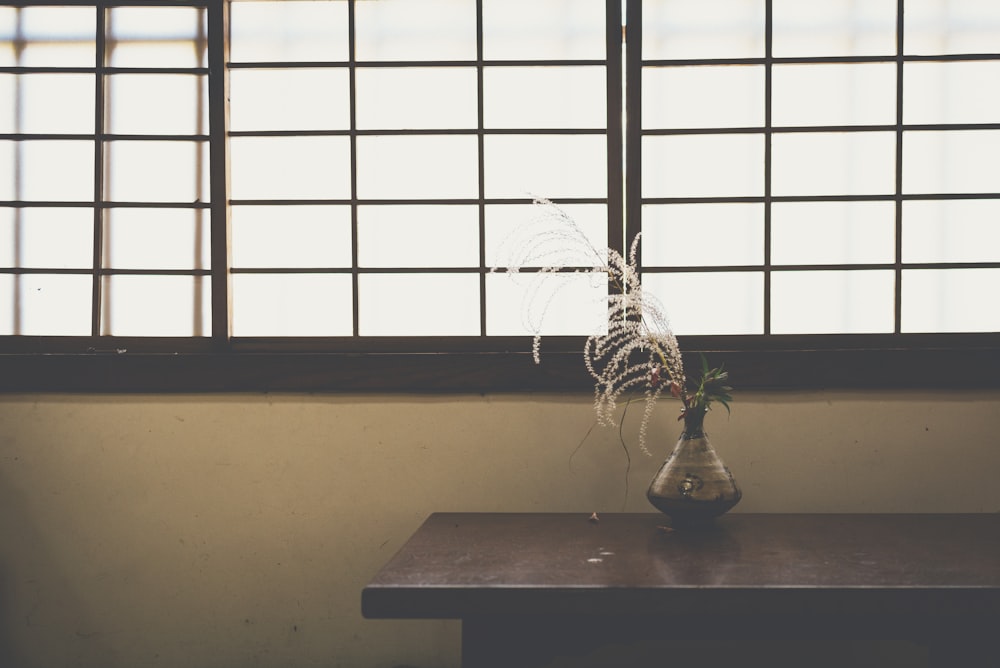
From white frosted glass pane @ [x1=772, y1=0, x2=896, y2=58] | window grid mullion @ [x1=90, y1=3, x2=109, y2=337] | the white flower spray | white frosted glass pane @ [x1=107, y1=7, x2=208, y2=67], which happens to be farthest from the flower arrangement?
window grid mullion @ [x1=90, y1=3, x2=109, y2=337]

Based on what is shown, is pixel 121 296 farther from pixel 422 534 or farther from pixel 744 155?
pixel 744 155

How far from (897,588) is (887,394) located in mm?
1068

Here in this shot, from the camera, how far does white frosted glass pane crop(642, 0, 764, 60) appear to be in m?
2.52

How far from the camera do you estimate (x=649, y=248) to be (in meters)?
2.53

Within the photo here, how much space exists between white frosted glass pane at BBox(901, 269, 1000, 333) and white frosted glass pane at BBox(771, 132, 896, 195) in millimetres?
355

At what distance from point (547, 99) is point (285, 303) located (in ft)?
3.76

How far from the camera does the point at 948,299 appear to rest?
8.22ft

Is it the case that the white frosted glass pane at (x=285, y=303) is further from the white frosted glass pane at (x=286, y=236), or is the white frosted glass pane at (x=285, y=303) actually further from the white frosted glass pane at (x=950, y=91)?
the white frosted glass pane at (x=950, y=91)

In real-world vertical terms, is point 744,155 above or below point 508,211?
above

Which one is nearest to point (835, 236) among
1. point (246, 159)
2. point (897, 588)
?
point (897, 588)

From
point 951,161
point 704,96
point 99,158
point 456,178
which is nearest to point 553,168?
point 456,178

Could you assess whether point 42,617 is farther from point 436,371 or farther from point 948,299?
point 948,299

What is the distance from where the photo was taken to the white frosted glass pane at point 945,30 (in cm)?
250

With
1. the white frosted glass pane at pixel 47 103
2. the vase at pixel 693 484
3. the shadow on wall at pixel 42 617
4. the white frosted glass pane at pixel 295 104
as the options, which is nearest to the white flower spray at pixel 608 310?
the vase at pixel 693 484
